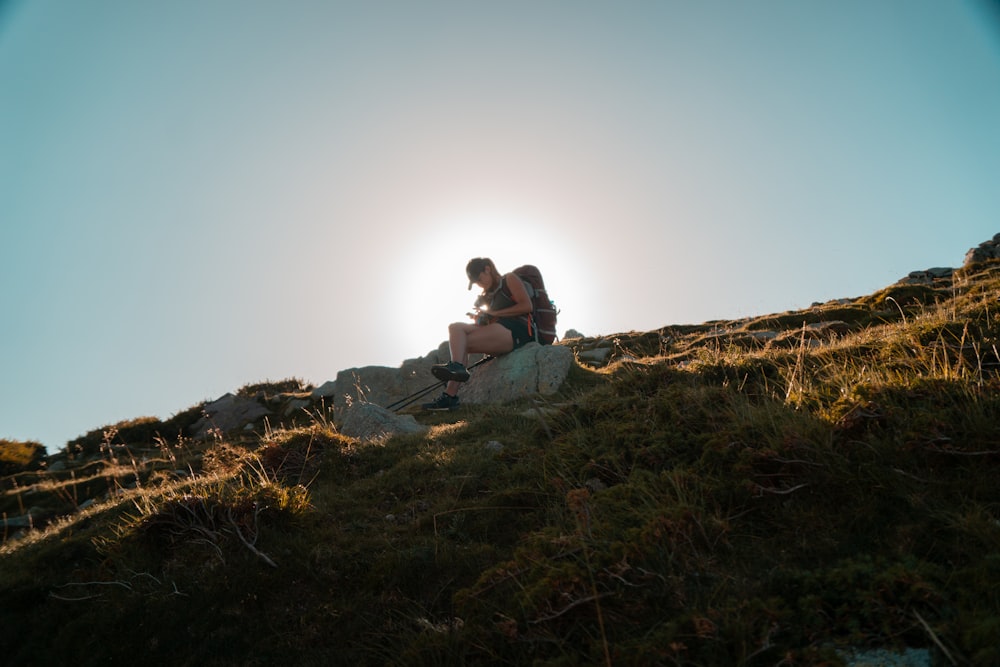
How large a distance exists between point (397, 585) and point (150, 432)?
14.4m

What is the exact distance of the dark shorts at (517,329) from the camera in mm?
11422

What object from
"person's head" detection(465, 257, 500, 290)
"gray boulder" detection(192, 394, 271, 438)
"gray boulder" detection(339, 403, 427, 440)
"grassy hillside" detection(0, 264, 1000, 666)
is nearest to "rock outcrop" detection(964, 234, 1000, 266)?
"person's head" detection(465, 257, 500, 290)

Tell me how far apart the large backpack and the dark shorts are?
0.19 meters

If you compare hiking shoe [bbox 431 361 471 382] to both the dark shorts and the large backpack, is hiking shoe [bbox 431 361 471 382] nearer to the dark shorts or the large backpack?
the dark shorts

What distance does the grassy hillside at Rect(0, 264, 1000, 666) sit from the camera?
8.08 feet

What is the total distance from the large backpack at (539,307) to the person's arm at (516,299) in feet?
0.96

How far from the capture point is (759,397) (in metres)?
4.97

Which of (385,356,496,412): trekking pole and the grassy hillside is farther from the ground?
(385,356,496,412): trekking pole

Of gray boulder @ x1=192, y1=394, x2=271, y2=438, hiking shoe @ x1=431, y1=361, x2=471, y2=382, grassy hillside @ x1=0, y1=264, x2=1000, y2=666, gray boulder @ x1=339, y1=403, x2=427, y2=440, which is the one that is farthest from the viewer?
gray boulder @ x1=192, y1=394, x2=271, y2=438

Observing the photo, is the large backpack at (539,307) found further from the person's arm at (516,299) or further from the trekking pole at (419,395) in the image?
the trekking pole at (419,395)

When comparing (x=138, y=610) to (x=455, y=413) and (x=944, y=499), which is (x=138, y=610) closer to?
(x=944, y=499)

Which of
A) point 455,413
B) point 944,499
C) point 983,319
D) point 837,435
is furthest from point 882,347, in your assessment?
point 455,413

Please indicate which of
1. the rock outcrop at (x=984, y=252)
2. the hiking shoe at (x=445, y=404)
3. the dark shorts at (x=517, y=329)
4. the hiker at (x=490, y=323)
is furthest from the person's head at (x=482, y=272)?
the rock outcrop at (x=984, y=252)

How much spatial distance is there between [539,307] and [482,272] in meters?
1.45
